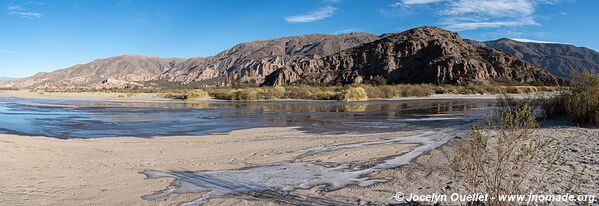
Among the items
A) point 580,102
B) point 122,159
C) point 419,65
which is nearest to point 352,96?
point 580,102

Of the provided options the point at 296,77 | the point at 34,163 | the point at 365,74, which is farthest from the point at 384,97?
the point at 296,77

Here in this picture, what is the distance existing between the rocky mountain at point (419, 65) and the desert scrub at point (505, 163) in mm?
87377

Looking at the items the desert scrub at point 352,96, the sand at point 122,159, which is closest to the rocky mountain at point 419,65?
the desert scrub at point 352,96

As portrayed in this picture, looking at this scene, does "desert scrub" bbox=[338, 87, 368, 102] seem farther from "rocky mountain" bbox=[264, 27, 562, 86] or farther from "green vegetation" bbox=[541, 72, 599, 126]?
"rocky mountain" bbox=[264, 27, 562, 86]

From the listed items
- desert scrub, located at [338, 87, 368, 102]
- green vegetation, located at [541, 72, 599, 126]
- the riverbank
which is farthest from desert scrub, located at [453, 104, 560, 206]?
desert scrub, located at [338, 87, 368, 102]

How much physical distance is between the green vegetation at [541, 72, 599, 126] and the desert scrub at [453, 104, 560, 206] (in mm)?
6447

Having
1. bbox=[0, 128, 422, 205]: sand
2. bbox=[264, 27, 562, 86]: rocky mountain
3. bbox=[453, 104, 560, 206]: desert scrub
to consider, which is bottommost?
bbox=[0, 128, 422, 205]: sand

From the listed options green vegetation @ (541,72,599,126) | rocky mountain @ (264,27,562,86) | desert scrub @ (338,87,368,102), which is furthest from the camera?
rocky mountain @ (264,27,562,86)

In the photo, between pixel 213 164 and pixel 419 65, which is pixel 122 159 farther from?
pixel 419 65

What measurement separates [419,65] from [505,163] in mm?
109331

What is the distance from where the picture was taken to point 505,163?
569 centimetres

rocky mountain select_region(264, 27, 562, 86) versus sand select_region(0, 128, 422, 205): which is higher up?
rocky mountain select_region(264, 27, 562, 86)

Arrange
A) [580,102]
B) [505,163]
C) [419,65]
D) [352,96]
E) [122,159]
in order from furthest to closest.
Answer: [419,65]
[352,96]
[580,102]
[122,159]
[505,163]

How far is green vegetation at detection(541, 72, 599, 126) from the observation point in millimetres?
13883
